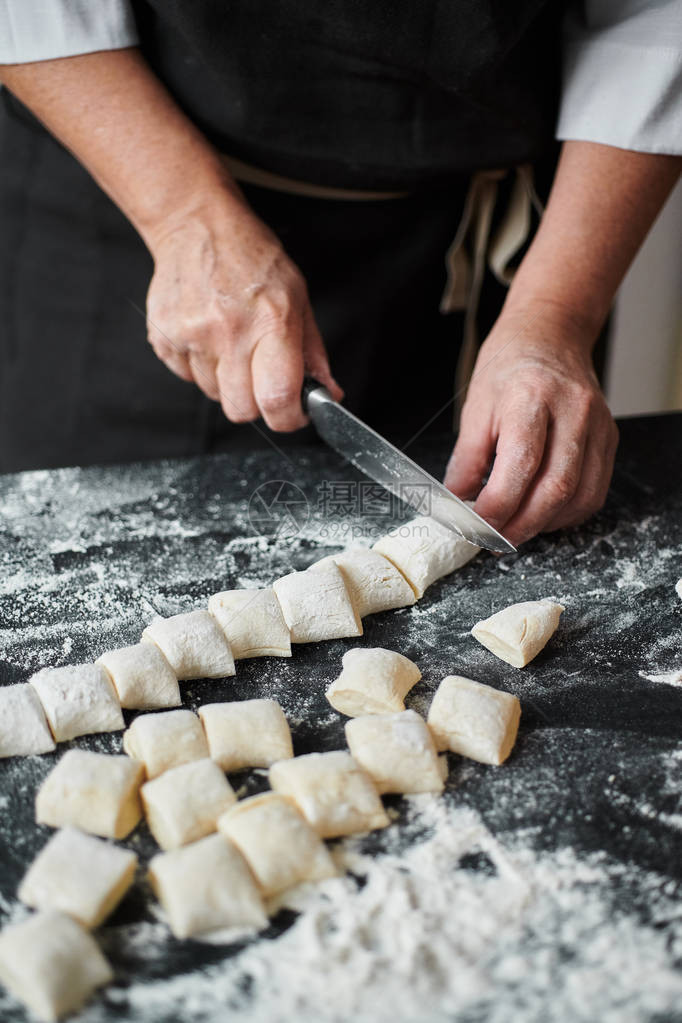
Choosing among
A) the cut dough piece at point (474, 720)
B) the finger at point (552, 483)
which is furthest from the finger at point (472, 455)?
the cut dough piece at point (474, 720)

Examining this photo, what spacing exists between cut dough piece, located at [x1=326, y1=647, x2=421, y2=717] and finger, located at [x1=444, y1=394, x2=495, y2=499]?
405 mm

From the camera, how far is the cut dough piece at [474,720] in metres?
1.11

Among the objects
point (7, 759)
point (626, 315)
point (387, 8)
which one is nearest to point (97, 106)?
point (387, 8)

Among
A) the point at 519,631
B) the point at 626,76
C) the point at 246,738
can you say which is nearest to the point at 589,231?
the point at 626,76

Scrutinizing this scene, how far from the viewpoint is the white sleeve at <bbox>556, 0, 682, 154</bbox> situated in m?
1.53

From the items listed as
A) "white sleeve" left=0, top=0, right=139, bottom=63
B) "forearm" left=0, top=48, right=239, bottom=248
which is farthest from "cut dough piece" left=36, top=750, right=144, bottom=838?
"white sleeve" left=0, top=0, right=139, bottom=63

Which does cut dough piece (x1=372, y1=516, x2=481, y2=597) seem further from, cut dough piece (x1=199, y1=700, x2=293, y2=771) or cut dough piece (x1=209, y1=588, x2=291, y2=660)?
cut dough piece (x1=199, y1=700, x2=293, y2=771)

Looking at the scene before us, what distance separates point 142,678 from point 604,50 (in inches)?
52.8

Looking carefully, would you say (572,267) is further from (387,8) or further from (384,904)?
(384,904)

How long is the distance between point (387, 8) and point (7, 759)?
1.27 meters

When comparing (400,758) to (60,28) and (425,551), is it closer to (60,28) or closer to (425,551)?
(425,551)

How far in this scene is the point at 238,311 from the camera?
1.51m

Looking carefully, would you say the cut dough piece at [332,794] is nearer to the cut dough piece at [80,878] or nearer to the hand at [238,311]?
the cut dough piece at [80,878]

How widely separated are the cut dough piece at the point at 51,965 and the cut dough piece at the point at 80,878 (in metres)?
0.03
